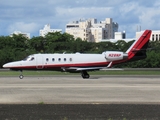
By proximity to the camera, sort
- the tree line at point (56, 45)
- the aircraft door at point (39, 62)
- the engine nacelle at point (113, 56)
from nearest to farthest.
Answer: the aircraft door at point (39, 62)
the engine nacelle at point (113, 56)
the tree line at point (56, 45)

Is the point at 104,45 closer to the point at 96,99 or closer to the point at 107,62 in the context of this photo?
the point at 107,62

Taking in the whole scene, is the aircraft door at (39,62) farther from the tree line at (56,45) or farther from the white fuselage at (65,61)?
the tree line at (56,45)

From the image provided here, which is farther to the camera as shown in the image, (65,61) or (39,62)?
(65,61)

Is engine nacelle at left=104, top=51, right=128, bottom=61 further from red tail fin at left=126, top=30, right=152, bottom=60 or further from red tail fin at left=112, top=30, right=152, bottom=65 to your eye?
red tail fin at left=126, top=30, right=152, bottom=60

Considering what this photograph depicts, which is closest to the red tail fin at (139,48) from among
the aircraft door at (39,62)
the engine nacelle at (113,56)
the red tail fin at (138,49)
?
the red tail fin at (138,49)

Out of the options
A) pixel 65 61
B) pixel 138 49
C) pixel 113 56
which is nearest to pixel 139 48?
pixel 138 49

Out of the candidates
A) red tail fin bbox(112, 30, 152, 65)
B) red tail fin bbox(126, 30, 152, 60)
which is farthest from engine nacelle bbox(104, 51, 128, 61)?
red tail fin bbox(126, 30, 152, 60)

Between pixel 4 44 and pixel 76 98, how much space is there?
412ft

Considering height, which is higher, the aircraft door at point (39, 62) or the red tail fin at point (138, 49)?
the red tail fin at point (138, 49)

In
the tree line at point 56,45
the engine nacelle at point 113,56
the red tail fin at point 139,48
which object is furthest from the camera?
the tree line at point 56,45

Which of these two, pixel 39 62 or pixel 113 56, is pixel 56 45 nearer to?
pixel 113 56

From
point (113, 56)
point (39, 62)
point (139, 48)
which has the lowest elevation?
point (39, 62)

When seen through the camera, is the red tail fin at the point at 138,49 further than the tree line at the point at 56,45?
No

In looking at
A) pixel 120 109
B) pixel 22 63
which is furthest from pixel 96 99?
pixel 22 63
